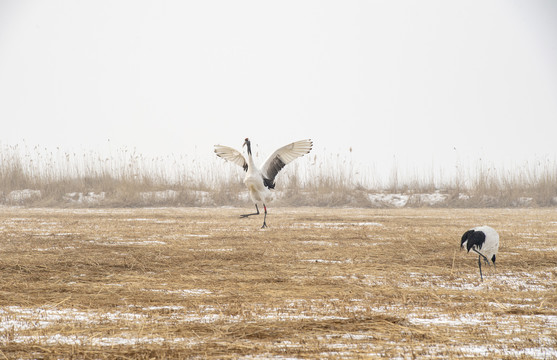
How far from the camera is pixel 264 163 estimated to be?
11.8 m

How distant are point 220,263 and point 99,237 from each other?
302 centimetres

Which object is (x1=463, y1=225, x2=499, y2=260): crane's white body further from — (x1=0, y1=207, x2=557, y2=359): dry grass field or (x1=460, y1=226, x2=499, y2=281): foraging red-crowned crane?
(x1=0, y1=207, x2=557, y2=359): dry grass field

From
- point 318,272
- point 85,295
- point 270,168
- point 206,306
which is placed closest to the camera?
point 206,306

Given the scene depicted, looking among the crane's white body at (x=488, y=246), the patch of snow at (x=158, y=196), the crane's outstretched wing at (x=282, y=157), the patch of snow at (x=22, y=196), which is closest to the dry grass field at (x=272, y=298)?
the crane's white body at (x=488, y=246)

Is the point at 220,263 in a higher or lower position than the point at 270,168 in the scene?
lower

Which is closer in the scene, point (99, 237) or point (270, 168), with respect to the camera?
point (99, 237)

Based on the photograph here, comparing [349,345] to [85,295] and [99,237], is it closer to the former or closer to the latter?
[85,295]

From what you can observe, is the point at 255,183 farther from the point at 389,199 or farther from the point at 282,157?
the point at 389,199

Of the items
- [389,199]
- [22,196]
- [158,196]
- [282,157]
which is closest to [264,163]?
[282,157]

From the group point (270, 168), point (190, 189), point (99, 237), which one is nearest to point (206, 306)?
point (99, 237)

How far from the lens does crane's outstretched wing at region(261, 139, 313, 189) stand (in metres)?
11.6

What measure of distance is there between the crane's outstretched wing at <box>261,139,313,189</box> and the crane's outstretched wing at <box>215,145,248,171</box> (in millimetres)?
482

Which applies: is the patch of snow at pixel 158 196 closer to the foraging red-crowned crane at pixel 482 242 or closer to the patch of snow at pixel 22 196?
the patch of snow at pixel 22 196

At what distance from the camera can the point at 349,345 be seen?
2.93 meters
